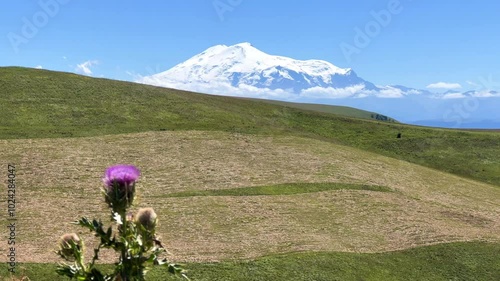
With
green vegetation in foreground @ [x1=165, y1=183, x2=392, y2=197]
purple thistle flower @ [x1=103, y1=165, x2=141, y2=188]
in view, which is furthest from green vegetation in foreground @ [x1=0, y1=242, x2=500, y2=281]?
purple thistle flower @ [x1=103, y1=165, x2=141, y2=188]

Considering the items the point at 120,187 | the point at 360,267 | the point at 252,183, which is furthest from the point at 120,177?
the point at 252,183

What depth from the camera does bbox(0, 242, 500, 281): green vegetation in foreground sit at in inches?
1197

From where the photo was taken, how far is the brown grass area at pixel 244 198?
37.7 meters

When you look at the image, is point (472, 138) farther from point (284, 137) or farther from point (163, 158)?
point (163, 158)

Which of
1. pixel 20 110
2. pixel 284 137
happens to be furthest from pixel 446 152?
pixel 20 110

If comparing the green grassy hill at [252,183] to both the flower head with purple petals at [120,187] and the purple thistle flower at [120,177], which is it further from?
the purple thistle flower at [120,177]

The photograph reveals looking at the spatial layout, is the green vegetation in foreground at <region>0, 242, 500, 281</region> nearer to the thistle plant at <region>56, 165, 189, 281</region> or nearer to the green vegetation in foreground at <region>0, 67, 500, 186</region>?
the thistle plant at <region>56, 165, 189, 281</region>

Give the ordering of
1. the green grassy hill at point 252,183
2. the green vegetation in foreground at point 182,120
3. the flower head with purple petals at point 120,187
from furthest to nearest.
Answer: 1. the green vegetation in foreground at point 182,120
2. the green grassy hill at point 252,183
3. the flower head with purple petals at point 120,187

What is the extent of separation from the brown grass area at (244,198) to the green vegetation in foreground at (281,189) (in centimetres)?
140

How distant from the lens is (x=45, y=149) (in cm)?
5878

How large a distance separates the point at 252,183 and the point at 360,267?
23117mm

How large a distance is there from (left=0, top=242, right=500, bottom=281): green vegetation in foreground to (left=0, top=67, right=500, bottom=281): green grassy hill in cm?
15

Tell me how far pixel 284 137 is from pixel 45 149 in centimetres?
4255

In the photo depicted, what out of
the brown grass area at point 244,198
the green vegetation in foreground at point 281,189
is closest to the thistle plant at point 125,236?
the brown grass area at point 244,198
